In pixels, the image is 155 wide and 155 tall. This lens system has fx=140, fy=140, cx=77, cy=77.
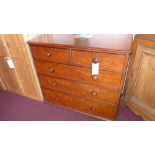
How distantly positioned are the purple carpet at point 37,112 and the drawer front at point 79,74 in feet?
1.77

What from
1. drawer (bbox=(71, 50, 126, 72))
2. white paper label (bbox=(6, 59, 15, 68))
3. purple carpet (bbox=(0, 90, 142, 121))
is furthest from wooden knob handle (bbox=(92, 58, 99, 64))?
white paper label (bbox=(6, 59, 15, 68))

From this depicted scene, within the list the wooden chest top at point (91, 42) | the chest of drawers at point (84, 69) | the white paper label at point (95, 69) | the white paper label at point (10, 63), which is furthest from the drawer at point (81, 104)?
the wooden chest top at point (91, 42)

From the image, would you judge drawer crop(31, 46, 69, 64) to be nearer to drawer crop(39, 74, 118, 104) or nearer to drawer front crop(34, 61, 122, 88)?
drawer front crop(34, 61, 122, 88)

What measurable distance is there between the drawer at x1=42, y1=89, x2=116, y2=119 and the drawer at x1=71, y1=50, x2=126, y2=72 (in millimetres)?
492

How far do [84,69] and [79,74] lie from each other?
96 mm

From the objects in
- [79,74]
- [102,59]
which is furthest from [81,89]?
[102,59]

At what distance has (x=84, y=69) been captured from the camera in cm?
137

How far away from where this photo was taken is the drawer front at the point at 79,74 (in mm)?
1310

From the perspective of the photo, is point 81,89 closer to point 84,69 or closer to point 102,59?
point 84,69

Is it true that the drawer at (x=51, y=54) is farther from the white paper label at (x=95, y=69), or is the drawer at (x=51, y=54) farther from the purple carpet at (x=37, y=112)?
the purple carpet at (x=37, y=112)
